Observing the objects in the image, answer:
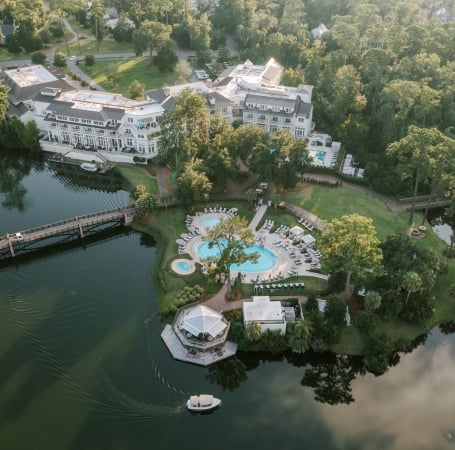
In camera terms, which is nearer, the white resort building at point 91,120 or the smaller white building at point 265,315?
the smaller white building at point 265,315

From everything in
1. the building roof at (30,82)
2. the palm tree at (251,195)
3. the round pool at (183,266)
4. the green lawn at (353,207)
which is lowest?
the round pool at (183,266)

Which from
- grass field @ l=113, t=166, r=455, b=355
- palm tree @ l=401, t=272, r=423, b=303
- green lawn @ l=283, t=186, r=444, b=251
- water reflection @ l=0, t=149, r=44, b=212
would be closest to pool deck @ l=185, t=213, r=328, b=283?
grass field @ l=113, t=166, r=455, b=355

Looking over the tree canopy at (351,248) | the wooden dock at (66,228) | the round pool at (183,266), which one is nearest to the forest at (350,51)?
the tree canopy at (351,248)

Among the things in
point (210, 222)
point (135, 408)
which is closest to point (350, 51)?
point (210, 222)

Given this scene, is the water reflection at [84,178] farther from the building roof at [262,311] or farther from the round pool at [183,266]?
the building roof at [262,311]

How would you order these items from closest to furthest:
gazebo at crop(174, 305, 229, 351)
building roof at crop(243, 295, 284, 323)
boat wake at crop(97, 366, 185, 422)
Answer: boat wake at crop(97, 366, 185, 422), gazebo at crop(174, 305, 229, 351), building roof at crop(243, 295, 284, 323)

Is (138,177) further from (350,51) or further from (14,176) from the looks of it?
(350,51)

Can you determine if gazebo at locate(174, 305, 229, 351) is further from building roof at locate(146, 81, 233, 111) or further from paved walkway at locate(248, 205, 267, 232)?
building roof at locate(146, 81, 233, 111)
